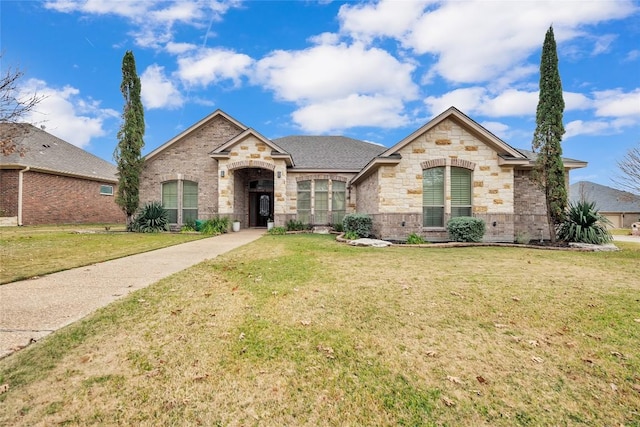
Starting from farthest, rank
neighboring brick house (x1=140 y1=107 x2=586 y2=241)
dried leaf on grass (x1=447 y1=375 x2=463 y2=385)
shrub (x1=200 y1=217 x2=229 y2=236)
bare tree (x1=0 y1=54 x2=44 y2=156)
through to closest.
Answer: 1. shrub (x1=200 y1=217 x2=229 y2=236)
2. neighboring brick house (x1=140 y1=107 x2=586 y2=241)
3. bare tree (x1=0 y1=54 x2=44 y2=156)
4. dried leaf on grass (x1=447 y1=375 x2=463 y2=385)

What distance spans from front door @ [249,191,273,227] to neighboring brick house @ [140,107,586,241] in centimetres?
8

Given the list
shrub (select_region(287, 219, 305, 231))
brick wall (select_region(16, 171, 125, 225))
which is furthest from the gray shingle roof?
brick wall (select_region(16, 171, 125, 225))

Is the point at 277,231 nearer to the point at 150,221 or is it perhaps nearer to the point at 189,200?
the point at 189,200

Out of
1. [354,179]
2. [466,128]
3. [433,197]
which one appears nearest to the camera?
[466,128]

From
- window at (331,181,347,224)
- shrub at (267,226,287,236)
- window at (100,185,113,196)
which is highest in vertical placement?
window at (100,185,113,196)

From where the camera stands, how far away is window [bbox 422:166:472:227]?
12.0m

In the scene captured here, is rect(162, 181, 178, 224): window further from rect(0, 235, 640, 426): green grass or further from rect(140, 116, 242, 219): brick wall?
rect(0, 235, 640, 426): green grass

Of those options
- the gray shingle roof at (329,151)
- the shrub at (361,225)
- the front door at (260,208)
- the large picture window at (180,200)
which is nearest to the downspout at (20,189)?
the large picture window at (180,200)

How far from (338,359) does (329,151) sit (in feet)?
61.0

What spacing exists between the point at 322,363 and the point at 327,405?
20.8 inches

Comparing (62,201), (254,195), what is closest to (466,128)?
(254,195)

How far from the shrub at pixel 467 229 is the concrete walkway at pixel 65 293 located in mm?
9238

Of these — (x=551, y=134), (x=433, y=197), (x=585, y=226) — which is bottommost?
(x=585, y=226)

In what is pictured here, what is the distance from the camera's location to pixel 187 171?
1758 centimetres
